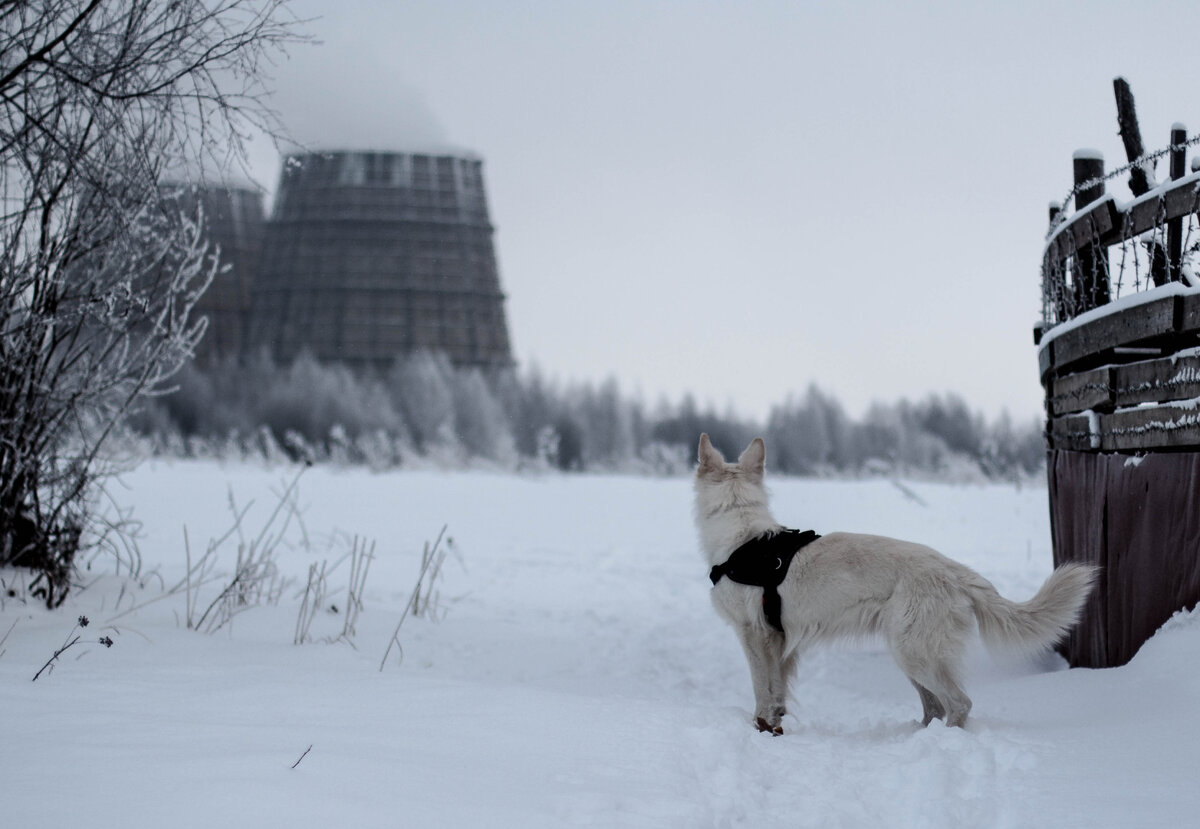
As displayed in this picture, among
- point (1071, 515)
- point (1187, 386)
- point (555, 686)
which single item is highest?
point (1187, 386)

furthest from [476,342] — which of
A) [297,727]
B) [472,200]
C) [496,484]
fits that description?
[297,727]

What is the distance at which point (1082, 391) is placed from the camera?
173 inches

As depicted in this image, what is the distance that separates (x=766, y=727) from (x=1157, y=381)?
6.71 feet

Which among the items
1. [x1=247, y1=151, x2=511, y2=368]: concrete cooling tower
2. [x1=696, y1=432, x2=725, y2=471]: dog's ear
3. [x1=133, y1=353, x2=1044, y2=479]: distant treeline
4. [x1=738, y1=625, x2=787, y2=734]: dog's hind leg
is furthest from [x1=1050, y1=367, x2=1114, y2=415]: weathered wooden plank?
[x1=247, y1=151, x2=511, y2=368]: concrete cooling tower

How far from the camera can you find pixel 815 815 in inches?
90.2

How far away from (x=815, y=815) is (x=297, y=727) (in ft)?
4.60

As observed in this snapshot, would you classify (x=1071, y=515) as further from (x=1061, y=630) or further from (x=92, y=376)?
(x=92, y=376)

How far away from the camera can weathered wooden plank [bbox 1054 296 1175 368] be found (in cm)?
353

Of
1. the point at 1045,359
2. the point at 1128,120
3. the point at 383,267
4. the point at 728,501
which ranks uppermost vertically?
the point at 383,267

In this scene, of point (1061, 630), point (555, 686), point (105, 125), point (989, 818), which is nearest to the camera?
point (989, 818)

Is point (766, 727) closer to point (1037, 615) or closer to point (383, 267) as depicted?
point (1037, 615)

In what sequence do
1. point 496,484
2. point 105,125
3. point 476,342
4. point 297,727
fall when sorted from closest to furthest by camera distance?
point 297,727
point 105,125
point 496,484
point 476,342

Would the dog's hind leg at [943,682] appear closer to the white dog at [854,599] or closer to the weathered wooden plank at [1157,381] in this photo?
the white dog at [854,599]

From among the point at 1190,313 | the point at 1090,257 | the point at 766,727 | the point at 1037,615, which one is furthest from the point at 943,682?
the point at 1090,257
